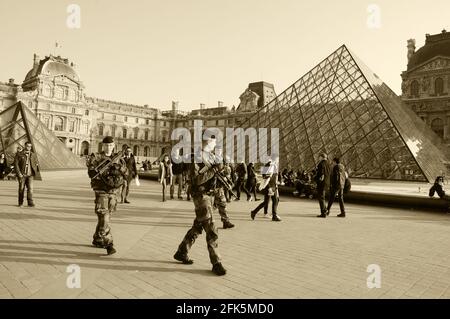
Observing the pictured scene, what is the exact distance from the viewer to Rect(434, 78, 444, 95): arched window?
39938 mm

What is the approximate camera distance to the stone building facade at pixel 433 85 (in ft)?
130

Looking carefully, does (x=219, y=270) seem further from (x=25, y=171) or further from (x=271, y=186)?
(x=25, y=171)

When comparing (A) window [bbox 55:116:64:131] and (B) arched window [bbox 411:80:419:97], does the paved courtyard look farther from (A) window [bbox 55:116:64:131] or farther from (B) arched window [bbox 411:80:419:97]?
(A) window [bbox 55:116:64:131]

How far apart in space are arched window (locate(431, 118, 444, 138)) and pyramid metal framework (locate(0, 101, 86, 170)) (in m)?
39.4

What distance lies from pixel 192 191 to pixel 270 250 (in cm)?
161

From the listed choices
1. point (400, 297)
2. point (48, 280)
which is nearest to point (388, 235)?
point (400, 297)

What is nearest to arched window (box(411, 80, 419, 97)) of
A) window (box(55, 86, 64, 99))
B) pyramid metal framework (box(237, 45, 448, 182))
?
pyramid metal framework (box(237, 45, 448, 182))

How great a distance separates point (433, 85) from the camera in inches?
1591

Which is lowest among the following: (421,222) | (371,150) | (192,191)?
(421,222)

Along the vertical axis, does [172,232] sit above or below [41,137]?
below

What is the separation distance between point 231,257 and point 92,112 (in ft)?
229
